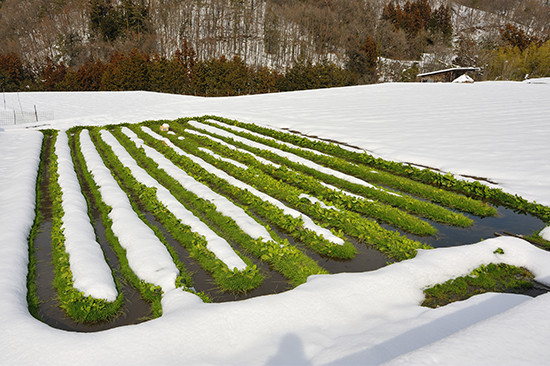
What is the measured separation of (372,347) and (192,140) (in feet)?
61.1

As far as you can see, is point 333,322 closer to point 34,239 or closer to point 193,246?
point 193,246

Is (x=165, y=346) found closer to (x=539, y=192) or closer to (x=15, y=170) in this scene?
(x=539, y=192)

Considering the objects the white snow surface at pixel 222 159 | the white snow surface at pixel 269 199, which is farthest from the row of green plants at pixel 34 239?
the white snow surface at pixel 222 159

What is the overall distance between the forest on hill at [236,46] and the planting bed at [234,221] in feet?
175

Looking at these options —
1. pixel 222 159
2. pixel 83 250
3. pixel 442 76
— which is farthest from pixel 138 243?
pixel 442 76

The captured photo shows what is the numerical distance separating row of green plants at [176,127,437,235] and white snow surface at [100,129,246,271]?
420cm

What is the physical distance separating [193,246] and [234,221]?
1666 millimetres

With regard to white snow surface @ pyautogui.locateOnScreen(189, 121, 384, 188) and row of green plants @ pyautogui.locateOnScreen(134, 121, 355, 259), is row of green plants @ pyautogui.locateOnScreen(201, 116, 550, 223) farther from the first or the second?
row of green plants @ pyautogui.locateOnScreen(134, 121, 355, 259)

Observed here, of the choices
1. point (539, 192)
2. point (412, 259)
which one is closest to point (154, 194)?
point (412, 259)

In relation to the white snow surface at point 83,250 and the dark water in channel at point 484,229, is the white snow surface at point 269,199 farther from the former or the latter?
the white snow surface at point 83,250

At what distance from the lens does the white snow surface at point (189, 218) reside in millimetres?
7549

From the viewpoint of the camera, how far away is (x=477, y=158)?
47.5 ft

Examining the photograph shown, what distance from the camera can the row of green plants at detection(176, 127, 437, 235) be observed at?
30.4 ft

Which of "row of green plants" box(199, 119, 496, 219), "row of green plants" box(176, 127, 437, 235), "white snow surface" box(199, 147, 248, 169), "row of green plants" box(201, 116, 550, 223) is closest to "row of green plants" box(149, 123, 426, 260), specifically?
"white snow surface" box(199, 147, 248, 169)
